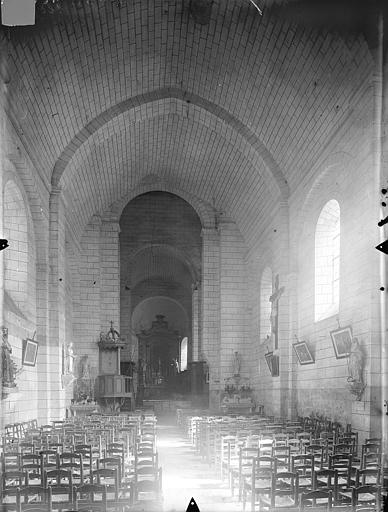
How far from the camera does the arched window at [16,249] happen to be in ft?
54.1

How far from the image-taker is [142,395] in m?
37.5

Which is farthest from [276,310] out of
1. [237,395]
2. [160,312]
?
[160,312]

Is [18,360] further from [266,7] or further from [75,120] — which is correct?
[266,7]

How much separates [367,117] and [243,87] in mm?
5911

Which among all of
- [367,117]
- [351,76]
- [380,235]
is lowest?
[380,235]

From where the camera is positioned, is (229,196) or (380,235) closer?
(380,235)

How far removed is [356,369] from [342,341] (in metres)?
1.48

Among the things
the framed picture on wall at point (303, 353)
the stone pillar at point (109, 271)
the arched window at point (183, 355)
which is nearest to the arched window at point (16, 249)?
the framed picture on wall at point (303, 353)

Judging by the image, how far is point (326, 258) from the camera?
17.7m

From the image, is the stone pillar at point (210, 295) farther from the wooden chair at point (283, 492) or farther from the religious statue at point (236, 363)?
the wooden chair at point (283, 492)

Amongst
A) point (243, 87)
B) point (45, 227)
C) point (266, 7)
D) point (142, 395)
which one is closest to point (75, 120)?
point (45, 227)

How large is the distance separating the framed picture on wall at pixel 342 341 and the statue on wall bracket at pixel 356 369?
0.60m

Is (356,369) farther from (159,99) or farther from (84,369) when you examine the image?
(84,369)

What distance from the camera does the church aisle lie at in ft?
31.1
